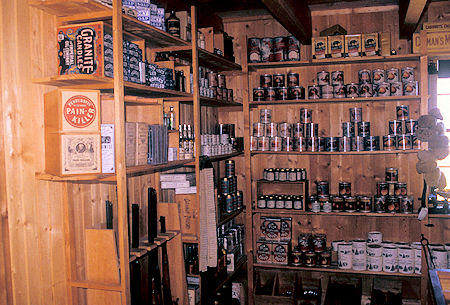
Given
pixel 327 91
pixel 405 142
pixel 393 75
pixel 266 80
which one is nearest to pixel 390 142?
pixel 405 142

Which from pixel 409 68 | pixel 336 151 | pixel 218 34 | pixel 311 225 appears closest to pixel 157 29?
pixel 218 34

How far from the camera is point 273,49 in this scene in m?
4.02

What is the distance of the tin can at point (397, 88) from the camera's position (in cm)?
369

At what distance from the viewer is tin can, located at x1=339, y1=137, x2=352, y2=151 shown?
149 inches

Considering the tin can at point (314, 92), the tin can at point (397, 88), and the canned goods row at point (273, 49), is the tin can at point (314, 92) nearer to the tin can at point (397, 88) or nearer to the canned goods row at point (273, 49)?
the canned goods row at point (273, 49)

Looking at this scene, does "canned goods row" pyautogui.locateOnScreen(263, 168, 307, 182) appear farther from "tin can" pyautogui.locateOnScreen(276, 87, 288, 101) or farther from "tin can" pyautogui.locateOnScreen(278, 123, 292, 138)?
"tin can" pyautogui.locateOnScreen(276, 87, 288, 101)

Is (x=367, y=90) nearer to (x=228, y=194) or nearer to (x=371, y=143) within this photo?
(x=371, y=143)

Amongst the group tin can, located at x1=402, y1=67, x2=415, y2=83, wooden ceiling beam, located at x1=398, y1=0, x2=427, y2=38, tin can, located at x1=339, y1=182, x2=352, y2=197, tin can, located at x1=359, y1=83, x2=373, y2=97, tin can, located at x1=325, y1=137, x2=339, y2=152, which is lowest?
tin can, located at x1=339, y1=182, x2=352, y2=197

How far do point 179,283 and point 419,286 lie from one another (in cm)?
241

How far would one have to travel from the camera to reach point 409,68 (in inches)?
144

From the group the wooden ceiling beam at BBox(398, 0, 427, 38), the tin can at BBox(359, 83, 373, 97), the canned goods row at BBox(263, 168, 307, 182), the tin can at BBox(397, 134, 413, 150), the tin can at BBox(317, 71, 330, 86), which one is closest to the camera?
the wooden ceiling beam at BBox(398, 0, 427, 38)

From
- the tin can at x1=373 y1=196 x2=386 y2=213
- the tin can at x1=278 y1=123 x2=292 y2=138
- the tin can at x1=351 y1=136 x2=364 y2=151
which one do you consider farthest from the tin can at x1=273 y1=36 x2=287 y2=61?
the tin can at x1=373 y1=196 x2=386 y2=213

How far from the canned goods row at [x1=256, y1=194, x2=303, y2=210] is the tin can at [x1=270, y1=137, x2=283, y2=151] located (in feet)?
1.53

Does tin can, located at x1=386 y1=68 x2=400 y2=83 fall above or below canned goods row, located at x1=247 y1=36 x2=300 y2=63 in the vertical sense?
below
